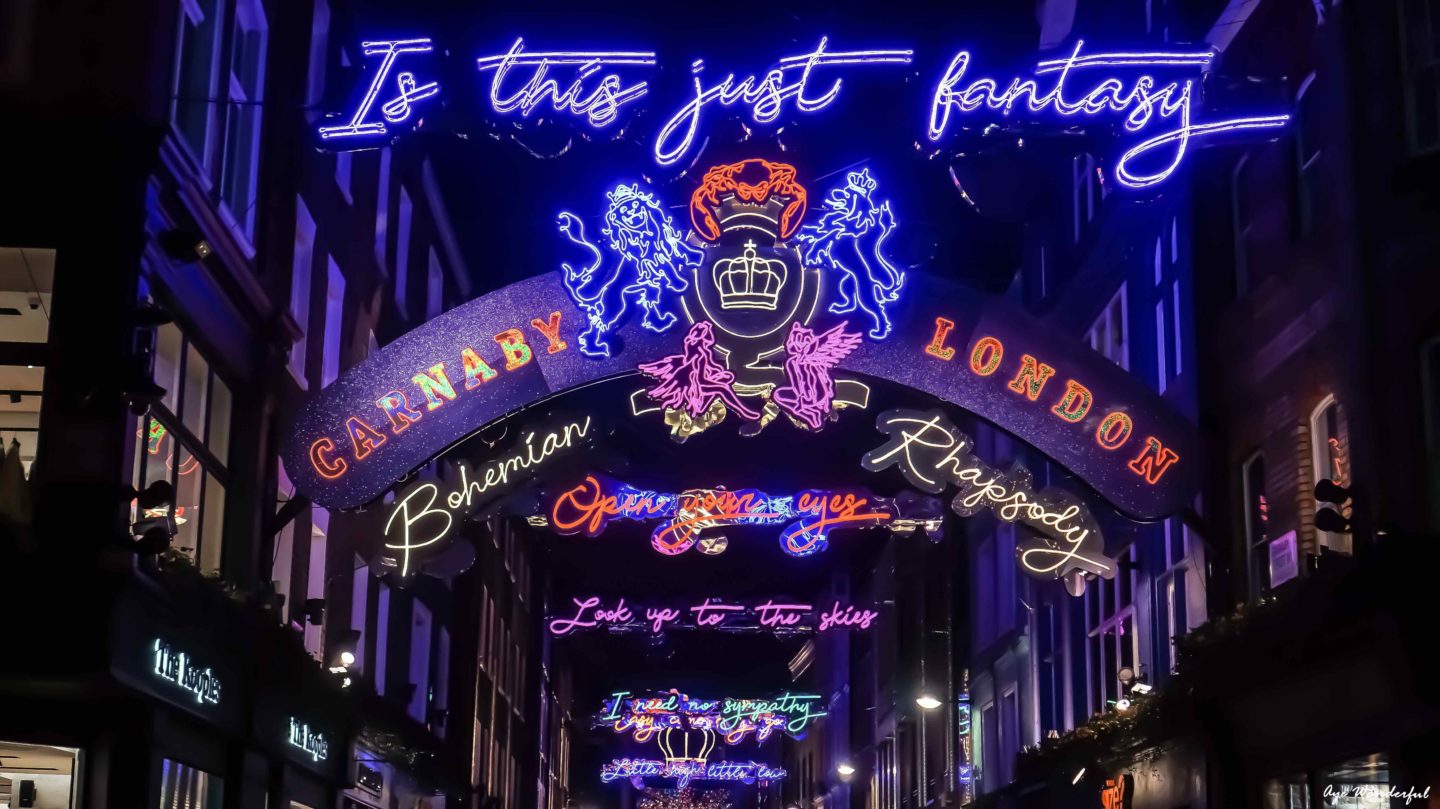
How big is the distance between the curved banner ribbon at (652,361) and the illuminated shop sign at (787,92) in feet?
6.60

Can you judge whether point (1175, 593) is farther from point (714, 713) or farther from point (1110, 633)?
point (714, 713)

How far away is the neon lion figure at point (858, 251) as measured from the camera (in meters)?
19.5

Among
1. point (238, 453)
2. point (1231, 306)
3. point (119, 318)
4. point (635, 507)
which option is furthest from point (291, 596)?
point (1231, 306)

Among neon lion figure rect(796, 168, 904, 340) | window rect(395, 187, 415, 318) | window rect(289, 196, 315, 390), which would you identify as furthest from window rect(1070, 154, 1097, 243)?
window rect(289, 196, 315, 390)

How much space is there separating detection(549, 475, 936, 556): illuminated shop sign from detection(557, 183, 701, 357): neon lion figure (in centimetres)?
199

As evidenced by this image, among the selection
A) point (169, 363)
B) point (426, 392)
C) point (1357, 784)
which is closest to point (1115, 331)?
point (1357, 784)

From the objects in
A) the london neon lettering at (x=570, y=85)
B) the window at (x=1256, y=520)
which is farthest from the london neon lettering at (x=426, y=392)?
the window at (x=1256, y=520)

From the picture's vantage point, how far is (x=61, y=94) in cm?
1526

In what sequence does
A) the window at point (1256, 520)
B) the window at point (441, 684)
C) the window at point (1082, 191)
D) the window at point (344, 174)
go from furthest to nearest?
the window at point (441, 684)
the window at point (1082, 191)
the window at point (344, 174)
the window at point (1256, 520)

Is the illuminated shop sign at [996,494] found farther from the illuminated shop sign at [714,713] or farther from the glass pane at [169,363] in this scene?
the illuminated shop sign at [714,713]

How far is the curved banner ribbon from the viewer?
1875cm

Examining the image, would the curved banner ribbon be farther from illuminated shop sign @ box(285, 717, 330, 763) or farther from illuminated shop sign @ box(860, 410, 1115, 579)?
illuminated shop sign @ box(285, 717, 330, 763)

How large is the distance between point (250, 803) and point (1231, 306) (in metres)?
13.0

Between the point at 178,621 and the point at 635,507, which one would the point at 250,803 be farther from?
the point at 635,507
